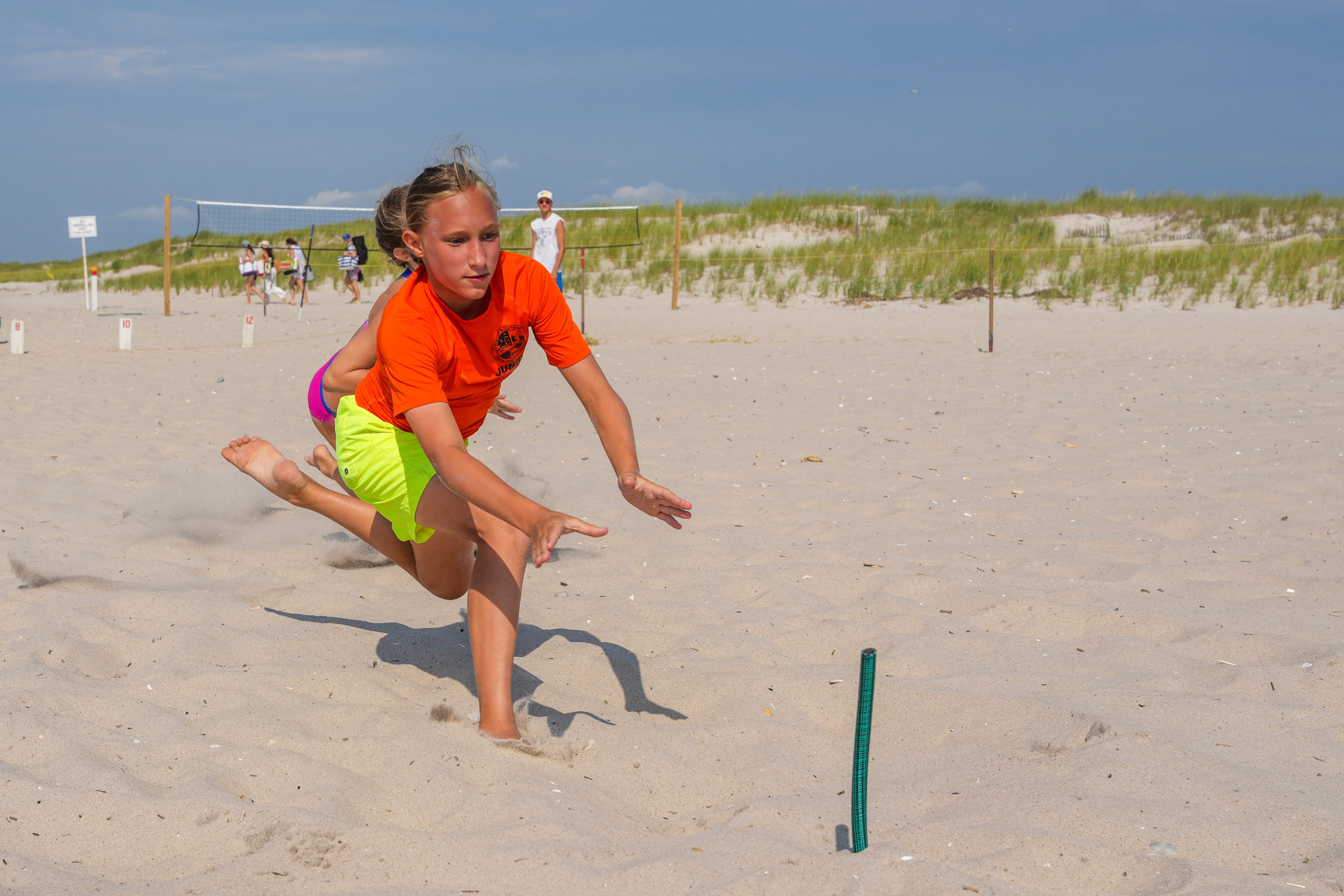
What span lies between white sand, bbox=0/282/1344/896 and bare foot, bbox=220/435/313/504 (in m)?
0.44

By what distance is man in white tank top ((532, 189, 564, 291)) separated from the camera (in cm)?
1068

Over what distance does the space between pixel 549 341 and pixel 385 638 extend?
1.22 meters

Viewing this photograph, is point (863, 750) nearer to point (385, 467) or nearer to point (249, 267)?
point (385, 467)

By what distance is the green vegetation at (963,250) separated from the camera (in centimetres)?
1466

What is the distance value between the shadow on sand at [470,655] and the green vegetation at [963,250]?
12.9 meters

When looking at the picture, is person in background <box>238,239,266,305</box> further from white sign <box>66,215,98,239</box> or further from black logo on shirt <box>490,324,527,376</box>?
black logo on shirt <box>490,324,527,376</box>

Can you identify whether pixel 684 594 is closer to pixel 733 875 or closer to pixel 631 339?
pixel 733 875

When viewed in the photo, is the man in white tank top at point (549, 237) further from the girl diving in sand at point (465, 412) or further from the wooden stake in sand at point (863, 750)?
the wooden stake in sand at point (863, 750)

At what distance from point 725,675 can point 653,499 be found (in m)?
0.94

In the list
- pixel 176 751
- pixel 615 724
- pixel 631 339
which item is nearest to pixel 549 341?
pixel 615 724

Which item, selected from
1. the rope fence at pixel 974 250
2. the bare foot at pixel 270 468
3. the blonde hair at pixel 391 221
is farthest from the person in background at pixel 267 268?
the blonde hair at pixel 391 221

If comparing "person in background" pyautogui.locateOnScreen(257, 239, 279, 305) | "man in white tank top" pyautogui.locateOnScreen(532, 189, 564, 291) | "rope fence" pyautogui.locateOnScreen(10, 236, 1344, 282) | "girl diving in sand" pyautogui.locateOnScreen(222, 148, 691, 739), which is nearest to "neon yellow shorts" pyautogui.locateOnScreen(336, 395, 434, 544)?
"girl diving in sand" pyautogui.locateOnScreen(222, 148, 691, 739)

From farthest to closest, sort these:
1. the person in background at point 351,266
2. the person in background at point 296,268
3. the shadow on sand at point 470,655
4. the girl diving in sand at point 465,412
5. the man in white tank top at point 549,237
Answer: the person in background at point 296,268
the person in background at point 351,266
the man in white tank top at point 549,237
the shadow on sand at point 470,655
the girl diving in sand at point 465,412

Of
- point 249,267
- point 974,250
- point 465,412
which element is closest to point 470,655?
point 465,412
